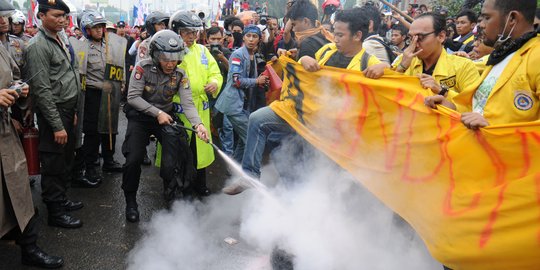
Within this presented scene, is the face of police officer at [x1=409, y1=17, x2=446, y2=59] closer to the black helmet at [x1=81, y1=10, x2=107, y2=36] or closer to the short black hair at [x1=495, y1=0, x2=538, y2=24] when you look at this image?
the short black hair at [x1=495, y1=0, x2=538, y2=24]

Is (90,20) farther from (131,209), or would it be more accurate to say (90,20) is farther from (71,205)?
(131,209)

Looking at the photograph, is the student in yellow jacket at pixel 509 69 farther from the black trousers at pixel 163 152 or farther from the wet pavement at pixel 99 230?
the wet pavement at pixel 99 230

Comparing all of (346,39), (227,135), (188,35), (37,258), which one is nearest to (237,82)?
(188,35)

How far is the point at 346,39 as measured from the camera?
3.74 metres

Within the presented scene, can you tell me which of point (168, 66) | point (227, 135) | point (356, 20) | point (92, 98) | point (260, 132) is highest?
point (356, 20)

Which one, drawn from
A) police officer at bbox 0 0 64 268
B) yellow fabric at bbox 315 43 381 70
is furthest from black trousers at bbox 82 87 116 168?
yellow fabric at bbox 315 43 381 70

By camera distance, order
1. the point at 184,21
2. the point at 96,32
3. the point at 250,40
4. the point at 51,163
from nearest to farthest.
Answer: the point at 51,163
the point at 184,21
the point at 96,32
the point at 250,40

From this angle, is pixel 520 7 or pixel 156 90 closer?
pixel 520 7

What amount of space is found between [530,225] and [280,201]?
2.18 meters

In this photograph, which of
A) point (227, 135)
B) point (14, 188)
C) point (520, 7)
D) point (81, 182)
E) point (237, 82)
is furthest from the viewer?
point (227, 135)

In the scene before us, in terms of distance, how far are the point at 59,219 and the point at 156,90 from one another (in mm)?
1616

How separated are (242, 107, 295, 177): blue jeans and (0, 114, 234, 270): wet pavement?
127 centimetres

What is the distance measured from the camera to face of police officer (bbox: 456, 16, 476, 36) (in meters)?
6.07

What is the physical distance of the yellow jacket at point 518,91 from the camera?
2.26 metres
